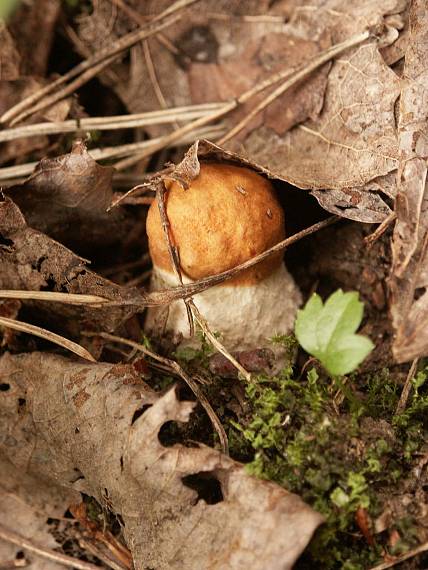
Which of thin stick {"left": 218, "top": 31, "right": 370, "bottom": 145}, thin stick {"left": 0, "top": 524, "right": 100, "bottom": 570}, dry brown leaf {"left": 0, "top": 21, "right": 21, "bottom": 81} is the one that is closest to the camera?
thin stick {"left": 0, "top": 524, "right": 100, "bottom": 570}

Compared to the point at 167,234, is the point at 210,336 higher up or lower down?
lower down

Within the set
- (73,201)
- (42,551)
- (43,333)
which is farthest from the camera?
(73,201)

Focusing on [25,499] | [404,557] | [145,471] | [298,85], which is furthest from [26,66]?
[404,557]

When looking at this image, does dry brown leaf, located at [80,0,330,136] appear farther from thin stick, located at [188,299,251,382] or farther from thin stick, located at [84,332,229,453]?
thin stick, located at [84,332,229,453]

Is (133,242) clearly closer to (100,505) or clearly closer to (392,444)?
(100,505)

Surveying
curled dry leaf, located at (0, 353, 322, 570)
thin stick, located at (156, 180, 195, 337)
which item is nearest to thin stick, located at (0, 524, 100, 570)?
curled dry leaf, located at (0, 353, 322, 570)

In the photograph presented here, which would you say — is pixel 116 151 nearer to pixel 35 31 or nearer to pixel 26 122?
pixel 26 122
